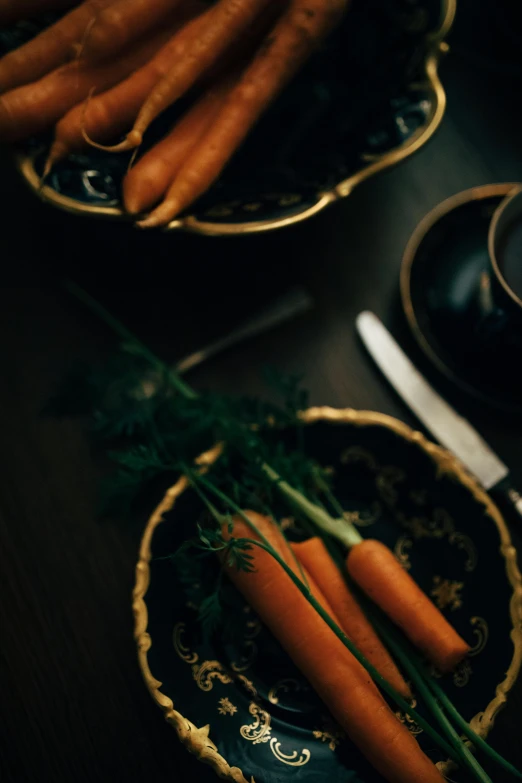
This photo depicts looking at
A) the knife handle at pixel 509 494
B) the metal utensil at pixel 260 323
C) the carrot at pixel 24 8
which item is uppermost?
the carrot at pixel 24 8

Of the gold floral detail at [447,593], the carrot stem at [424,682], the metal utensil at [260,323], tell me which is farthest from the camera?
the metal utensil at [260,323]

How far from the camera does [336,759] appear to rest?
0.57 metres

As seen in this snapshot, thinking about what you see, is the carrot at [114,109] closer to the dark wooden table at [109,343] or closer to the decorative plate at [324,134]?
the decorative plate at [324,134]

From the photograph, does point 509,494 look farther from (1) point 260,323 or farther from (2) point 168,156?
(2) point 168,156

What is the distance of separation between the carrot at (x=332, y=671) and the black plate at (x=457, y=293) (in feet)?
1.03

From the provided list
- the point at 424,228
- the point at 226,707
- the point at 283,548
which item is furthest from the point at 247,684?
the point at 424,228

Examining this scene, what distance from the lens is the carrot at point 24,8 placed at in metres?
0.68

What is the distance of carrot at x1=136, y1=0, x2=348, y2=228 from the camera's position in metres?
0.67

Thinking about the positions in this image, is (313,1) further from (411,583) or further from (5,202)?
(411,583)

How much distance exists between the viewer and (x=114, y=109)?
68 cm

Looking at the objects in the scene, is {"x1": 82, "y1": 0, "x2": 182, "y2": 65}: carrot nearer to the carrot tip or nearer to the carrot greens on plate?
the carrot tip

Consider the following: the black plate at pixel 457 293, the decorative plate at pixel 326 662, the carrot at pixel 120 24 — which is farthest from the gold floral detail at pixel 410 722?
the carrot at pixel 120 24

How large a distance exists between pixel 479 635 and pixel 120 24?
714 millimetres

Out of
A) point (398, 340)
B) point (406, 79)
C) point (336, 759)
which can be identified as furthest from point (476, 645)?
point (406, 79)
